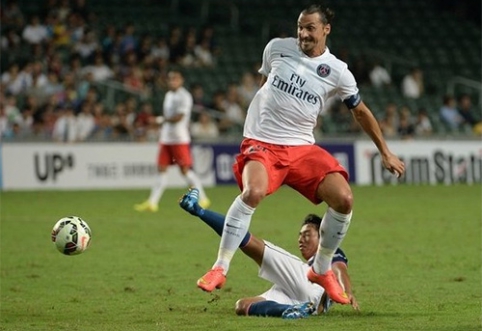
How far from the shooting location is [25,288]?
10055mm

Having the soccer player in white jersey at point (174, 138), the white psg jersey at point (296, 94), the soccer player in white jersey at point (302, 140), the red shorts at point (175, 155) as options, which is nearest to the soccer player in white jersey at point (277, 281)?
the soccer player in white jersey at point (302, 140)

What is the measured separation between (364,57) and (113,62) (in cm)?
758

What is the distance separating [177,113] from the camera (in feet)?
61.4

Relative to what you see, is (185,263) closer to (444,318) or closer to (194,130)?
(444,318)

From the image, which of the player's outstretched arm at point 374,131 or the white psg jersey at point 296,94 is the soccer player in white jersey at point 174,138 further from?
the player's outstretched arm at point 374,131

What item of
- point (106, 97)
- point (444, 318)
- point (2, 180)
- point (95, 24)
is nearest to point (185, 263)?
point (444, 318)

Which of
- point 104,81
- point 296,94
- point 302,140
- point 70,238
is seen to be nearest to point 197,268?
point 70,238

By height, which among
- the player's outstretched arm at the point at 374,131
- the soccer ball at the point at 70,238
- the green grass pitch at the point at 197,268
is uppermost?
the player's outstretched arm at the point at 374,131

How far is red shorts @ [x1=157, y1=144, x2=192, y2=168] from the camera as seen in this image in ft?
61.9

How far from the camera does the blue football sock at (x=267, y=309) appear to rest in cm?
819

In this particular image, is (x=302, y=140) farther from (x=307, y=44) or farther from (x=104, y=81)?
(x=104, y=81)

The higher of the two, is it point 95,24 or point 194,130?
point 95,24

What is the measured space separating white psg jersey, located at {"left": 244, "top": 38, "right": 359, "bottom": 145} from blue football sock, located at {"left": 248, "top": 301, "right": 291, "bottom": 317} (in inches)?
47.4

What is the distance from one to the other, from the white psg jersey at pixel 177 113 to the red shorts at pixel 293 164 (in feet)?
33.6
